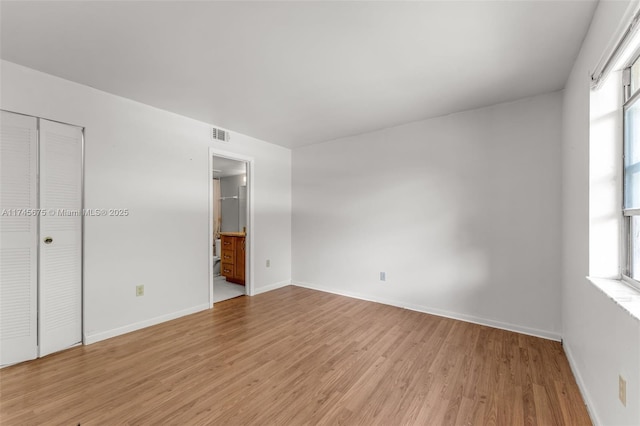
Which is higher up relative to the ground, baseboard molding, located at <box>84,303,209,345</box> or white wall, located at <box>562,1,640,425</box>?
white wall, located at <box>562,1,640,425</box>

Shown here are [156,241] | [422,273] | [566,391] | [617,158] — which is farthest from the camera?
[422,273]

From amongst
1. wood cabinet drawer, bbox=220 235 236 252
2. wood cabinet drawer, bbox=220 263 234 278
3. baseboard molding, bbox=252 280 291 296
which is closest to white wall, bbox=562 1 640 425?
baseboard molding, bbox=252 280 291 296

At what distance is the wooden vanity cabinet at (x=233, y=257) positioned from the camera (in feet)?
15.2

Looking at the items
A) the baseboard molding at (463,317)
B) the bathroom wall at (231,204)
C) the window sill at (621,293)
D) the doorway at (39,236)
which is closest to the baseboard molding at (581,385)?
the baseboard molding at (463,317)

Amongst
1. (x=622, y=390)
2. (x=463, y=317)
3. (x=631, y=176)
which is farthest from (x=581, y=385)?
(x=631, y=176)

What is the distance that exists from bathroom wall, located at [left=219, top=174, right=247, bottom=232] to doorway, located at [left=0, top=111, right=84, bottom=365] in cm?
406

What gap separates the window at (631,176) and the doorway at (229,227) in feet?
12.4

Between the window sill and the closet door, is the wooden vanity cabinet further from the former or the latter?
the window sill

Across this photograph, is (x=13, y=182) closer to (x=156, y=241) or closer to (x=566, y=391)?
(x=156, y=241)

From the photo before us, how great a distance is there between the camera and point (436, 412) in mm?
1636

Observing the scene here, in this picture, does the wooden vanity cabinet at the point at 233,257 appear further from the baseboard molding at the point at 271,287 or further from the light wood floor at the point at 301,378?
the light wood floor at the point at 301,378

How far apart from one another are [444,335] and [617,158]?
1.98m

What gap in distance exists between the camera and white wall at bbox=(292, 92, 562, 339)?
264cm

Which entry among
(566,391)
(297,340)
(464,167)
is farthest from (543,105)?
(297,340)
